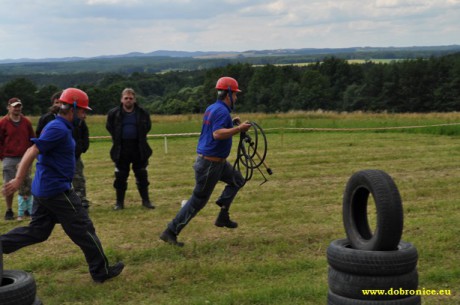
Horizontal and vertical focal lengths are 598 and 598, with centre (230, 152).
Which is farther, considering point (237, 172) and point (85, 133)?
point (85, 133)

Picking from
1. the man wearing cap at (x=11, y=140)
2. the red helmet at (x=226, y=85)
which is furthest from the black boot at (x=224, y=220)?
the man wearing cap at (x=11, y=140)

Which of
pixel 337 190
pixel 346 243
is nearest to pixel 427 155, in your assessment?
pixel 337 190

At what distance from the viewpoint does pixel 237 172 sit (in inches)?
323

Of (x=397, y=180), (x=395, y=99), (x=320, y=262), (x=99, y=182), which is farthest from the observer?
(x=395, y=99)

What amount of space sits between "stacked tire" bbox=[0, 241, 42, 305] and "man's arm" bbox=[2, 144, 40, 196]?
0.80 metres

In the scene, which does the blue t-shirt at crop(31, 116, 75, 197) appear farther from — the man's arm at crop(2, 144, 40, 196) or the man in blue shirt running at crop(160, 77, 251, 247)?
the man in blue shirt running at crop(160, 77, 251, 247)

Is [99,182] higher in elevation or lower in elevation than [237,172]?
lower

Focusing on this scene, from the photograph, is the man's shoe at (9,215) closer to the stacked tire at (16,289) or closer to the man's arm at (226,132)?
the man's arm at (226,132)

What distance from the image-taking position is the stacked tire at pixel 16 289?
15.0 feet

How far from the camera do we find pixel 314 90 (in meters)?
79.1

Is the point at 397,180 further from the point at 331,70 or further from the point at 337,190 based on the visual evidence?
the point at 331,70

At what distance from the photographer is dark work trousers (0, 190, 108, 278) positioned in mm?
6012

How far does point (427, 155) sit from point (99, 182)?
894 centimetres

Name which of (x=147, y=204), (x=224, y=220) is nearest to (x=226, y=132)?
(x=224, y=220)
